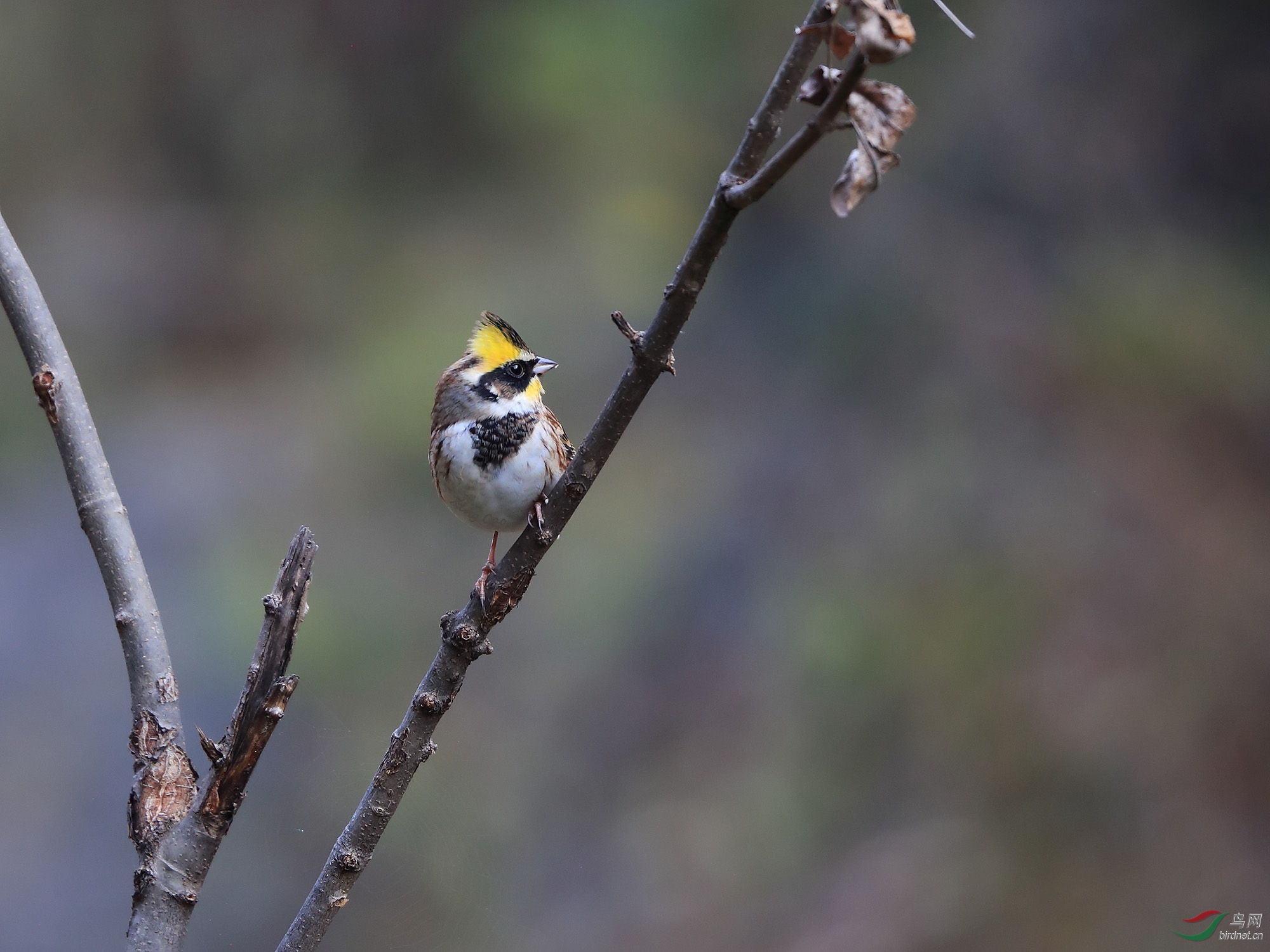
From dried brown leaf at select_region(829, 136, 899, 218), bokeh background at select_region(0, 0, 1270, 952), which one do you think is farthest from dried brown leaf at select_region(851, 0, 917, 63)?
bokeh background at select_region(0, 0, 1270, 952)

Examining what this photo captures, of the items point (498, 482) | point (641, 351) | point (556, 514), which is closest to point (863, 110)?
point (641, 351)

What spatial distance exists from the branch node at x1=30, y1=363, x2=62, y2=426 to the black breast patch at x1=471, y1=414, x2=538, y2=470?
2.73 feet

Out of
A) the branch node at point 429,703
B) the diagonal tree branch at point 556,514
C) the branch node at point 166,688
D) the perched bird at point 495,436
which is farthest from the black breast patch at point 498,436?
the branch node at point 166,688

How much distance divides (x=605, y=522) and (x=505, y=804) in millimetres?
1543

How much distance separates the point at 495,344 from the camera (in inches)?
96.0

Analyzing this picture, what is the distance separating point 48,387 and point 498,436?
893 millimetres

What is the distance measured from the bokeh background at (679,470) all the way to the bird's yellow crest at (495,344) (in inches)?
111

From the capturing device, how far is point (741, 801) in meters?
5.00

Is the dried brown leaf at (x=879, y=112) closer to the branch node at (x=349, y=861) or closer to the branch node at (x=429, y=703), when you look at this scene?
the branch node at (x=429, y=703)

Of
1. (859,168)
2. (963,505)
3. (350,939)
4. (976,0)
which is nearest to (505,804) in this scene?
(350,939)

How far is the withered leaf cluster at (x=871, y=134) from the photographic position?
1101 millimetres

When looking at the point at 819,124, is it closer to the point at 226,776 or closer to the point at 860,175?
the point at 860,175

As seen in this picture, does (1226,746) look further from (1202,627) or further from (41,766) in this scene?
(41,766)

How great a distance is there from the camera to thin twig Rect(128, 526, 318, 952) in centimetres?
150
